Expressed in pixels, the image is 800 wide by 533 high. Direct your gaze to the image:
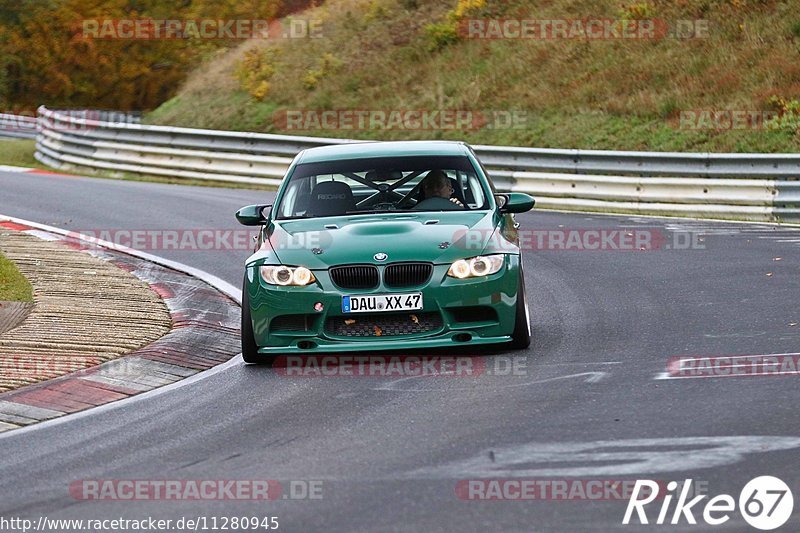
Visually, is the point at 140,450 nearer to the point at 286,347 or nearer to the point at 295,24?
the point at 286,347

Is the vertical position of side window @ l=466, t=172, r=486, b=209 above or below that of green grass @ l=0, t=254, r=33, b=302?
above

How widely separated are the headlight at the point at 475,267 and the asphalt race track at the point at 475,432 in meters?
0.64

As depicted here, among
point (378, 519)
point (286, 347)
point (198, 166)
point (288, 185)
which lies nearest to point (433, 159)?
point (288, 185)

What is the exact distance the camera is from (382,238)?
388 inches

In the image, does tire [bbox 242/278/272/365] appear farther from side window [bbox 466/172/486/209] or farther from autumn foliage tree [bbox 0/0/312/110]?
autumn foliage tree [bbox 0/0/312/110]

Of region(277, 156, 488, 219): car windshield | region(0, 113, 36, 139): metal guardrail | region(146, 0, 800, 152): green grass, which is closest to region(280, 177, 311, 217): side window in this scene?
region(277, 156, 488, 219): car windshield

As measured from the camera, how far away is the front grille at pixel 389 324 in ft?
31.1

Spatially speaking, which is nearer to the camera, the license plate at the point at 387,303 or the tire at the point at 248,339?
the license plate at the point at 387,303

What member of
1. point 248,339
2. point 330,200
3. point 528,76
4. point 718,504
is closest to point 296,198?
point 330,200

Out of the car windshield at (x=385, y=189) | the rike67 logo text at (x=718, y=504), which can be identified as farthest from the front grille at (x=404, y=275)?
the rike67 logo text at (x=718, y=504)

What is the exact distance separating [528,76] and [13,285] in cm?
1857

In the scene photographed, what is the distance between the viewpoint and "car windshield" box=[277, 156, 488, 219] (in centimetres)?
1079

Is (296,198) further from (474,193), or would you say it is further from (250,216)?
(474,193)

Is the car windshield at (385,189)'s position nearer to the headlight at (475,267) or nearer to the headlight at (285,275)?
the headlight at (285,275)
